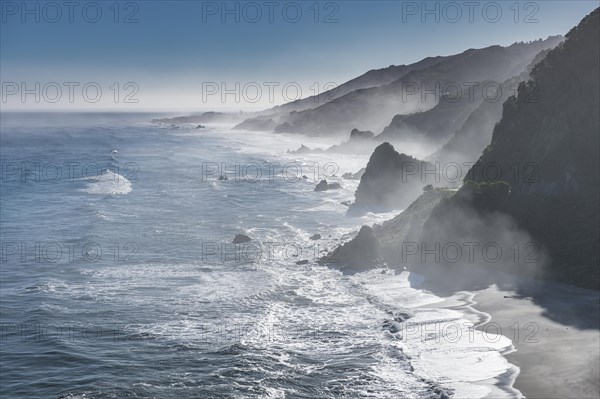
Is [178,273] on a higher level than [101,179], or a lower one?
lower

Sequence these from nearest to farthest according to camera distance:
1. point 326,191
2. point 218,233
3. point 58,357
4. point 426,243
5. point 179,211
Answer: point 58,357 → point 426,243 → point 218,233 → point 179,211 → point 326,191

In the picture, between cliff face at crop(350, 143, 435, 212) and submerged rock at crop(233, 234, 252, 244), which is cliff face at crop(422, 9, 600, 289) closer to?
submerged rock at crop(233, 234, 252, 244)

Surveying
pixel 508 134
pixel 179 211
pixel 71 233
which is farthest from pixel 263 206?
pixel 508 134

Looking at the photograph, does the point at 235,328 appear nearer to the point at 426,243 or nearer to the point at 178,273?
the point at 178,273

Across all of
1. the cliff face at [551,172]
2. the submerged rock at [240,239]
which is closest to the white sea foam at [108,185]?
the submerged rock at [240,239]

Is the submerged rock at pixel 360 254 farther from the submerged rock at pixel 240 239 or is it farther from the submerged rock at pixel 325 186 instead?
the submerged rock at pixel 325 186

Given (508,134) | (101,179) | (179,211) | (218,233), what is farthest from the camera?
(101,179)

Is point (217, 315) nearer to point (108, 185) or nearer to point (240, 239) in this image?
point (240, 239)
